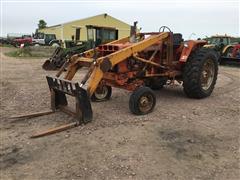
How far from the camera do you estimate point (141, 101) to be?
21.4 ft

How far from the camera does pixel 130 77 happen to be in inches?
276

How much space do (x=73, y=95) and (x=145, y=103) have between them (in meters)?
1.54

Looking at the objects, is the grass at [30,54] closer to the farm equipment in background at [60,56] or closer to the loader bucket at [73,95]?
the farm equipment in background at [60,56]

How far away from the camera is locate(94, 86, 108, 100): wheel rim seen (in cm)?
775

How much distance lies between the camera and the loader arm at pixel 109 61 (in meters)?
5.92

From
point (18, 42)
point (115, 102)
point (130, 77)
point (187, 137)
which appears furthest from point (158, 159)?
point (18, 42)

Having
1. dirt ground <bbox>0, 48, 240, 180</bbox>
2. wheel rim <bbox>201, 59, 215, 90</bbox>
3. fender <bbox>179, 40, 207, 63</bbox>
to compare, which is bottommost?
dirt ground <bbox>0, 48, 240, 180</bbox>

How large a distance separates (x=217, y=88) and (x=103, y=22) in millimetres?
38963

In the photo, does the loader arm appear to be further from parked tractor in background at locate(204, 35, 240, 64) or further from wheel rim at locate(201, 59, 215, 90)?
parked tractor in background at locate(204, 35, 240, 64)

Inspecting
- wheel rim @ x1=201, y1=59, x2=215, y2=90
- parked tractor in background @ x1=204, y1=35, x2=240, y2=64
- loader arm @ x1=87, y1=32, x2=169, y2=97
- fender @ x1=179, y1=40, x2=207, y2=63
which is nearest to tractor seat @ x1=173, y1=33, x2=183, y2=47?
fender @ x1=179, y1=40, x2=207, y2=63

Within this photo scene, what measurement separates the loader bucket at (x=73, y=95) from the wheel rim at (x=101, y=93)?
1252 mm

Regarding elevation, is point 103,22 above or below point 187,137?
above

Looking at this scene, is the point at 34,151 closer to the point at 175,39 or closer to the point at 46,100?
the point at 46,100


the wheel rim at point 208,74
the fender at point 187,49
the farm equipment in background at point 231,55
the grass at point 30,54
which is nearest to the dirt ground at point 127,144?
the wheel rim at point 208,74
